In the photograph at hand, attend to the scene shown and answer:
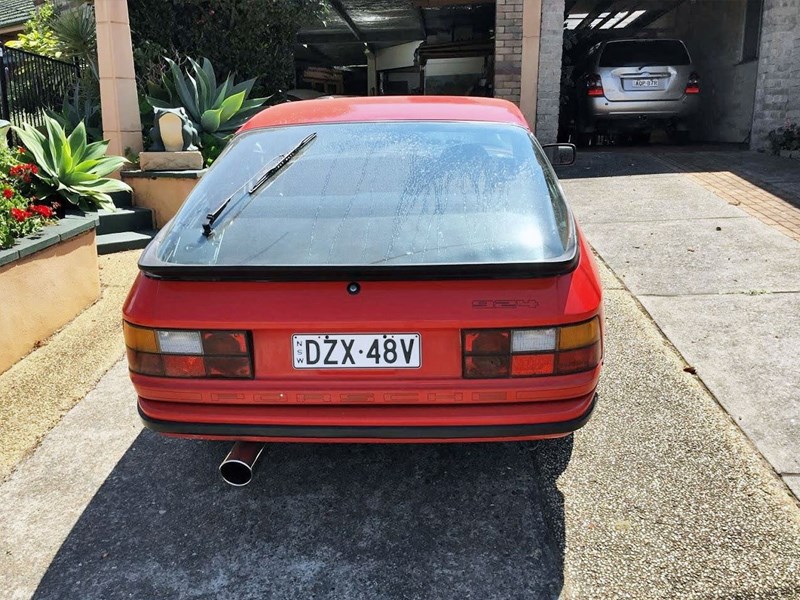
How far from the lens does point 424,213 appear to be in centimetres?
260

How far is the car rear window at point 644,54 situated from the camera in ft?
34.0

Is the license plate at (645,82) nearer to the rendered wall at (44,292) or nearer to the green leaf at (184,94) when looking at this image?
the green leaf at (184,94)

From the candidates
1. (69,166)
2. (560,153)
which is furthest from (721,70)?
(69,166)

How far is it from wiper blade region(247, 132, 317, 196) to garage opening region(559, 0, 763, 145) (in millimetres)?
8459

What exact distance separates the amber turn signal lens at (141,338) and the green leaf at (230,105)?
237 inches

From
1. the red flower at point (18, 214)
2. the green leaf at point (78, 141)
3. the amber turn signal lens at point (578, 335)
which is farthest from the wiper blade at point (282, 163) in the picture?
the green leaf at point (78, 141)

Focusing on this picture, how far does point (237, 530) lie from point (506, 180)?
1.75 metres

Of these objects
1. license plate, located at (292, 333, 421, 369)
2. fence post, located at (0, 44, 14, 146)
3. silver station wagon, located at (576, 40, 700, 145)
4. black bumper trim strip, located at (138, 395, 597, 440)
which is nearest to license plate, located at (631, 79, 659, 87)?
silver station wagon, located at (576, 40, 700, 145)

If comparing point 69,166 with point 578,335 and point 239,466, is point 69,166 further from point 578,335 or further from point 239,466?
point 578,335

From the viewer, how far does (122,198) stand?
7016mm

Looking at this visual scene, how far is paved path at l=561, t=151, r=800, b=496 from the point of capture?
3.36 m

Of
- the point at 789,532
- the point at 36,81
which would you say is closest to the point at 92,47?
the point at 36,81

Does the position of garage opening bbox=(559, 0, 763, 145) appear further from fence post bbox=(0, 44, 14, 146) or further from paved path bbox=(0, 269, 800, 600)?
paved path bbox=(0, 269, 800, 600)

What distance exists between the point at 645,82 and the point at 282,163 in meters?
8.87
